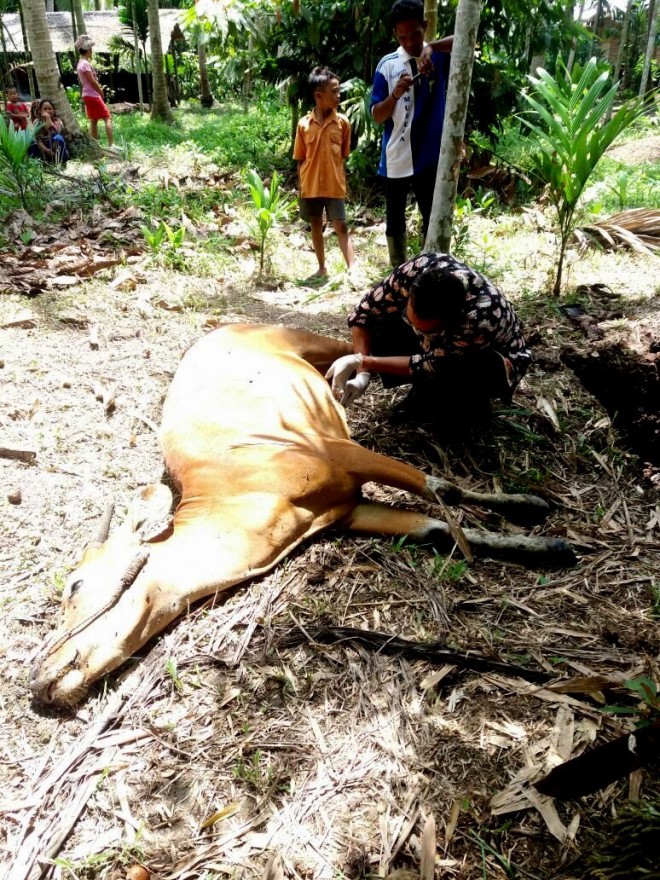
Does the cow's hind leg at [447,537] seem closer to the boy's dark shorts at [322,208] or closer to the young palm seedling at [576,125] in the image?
the young palm seedling at [576,125]

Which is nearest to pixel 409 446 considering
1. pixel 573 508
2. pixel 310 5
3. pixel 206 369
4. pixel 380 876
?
pixel 573 508

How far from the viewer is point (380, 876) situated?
1812 mm

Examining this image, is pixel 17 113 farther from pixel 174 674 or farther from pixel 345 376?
pixel 174 674

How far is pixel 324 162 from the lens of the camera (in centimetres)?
613

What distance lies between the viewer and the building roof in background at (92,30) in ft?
75.2

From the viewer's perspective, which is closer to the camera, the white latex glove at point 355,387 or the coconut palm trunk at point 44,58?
the white latex glove at point 355,387

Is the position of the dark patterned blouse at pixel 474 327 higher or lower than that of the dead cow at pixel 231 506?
higher

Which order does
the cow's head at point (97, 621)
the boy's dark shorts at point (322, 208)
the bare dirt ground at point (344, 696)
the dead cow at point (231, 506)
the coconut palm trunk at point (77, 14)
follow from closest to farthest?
1. the bare dirt ground at point (344, 696)
2. the cow's head at point (97, 621)
3. the dead cow at point (231, 506)
4. the boy's dark shorts at point (322, 208)
5. the coconut palm trunk at point (77, 14)

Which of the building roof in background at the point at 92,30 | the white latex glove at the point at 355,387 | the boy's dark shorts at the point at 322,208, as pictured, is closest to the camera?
the white latex glove at the point at 355,387

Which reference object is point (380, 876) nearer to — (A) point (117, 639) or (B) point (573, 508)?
(A) point (117, 639)

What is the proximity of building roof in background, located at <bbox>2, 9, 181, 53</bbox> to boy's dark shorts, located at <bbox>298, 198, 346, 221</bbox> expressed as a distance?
20.3 m

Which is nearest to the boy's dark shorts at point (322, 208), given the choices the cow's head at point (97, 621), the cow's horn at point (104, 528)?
the cow's horn at point (104, 528)

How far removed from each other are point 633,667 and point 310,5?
868cm

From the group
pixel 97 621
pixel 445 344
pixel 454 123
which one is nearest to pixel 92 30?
pixel 454 123
